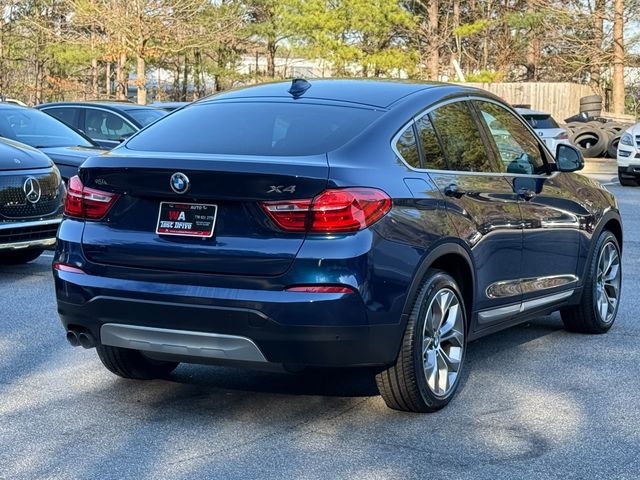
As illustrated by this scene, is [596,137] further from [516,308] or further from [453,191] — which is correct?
[453,191]

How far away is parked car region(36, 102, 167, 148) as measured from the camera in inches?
617

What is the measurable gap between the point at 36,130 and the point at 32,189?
314 cm

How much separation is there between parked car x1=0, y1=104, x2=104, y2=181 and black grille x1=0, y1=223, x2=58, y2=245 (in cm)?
221

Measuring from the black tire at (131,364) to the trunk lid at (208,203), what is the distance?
0.80m

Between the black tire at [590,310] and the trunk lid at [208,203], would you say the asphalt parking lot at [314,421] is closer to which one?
the black tire at [590,310]

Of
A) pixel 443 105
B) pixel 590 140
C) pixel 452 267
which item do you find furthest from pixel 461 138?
pixel 590 140

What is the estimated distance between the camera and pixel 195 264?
4641 mm

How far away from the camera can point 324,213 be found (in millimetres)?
4508

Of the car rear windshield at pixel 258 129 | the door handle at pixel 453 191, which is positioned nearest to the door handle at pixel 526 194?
the door handle at pixel 453 191

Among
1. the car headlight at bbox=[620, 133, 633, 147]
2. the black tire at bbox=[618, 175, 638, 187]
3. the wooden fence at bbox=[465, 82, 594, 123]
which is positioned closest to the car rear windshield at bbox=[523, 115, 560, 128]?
the black tire at bbox=[618, 175, 638, 187]

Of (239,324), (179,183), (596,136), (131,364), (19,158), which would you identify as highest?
(179,183)

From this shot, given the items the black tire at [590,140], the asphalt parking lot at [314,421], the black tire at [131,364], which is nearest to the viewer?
the asphalt parking lot at [314,421]

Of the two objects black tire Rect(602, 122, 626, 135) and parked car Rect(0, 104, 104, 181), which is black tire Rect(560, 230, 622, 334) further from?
black tire Rect(602, 122, 626, 135)

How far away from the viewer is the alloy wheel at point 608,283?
23.4ft
